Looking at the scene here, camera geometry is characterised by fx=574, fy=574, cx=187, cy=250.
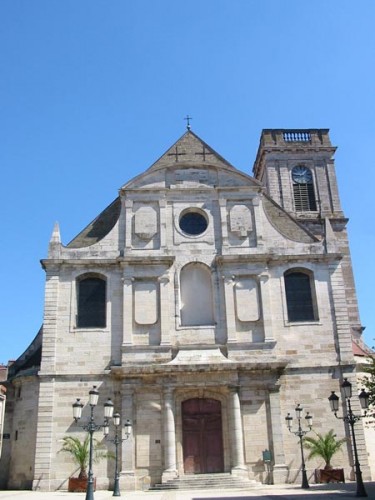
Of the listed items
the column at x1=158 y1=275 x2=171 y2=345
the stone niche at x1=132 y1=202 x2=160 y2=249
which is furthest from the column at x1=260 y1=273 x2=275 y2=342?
the stone niche at x1=132 y1=202 x2=160 y2=249

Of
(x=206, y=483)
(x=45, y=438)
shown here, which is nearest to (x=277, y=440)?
(x=206, y=483)

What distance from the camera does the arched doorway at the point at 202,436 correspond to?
22.1 meters

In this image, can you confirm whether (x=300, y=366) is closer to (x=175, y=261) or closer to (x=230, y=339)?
(x=230, y=339)

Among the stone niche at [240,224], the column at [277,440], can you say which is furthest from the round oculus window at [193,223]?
the column at [277,440]

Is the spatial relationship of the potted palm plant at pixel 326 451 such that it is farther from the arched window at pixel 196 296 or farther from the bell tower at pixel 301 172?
the bell tower at pixel 301 172

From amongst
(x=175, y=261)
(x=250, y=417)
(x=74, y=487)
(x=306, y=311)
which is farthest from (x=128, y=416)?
(x=306, y=311)

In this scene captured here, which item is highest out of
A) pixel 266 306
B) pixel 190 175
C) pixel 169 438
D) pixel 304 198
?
pixel 304 198

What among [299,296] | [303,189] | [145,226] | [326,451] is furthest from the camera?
[303,189]

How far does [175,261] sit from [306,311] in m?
5.98

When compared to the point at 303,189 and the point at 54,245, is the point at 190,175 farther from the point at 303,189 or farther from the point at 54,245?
the point at 303,189

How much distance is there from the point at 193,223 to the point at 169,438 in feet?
30.6

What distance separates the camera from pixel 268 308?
23.9 metres

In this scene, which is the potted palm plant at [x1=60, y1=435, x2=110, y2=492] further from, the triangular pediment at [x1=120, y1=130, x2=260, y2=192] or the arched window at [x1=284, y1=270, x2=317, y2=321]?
the triangular pediment at [x1=120, y1=130, x2=260, y2=192]

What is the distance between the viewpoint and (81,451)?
69.1ft
